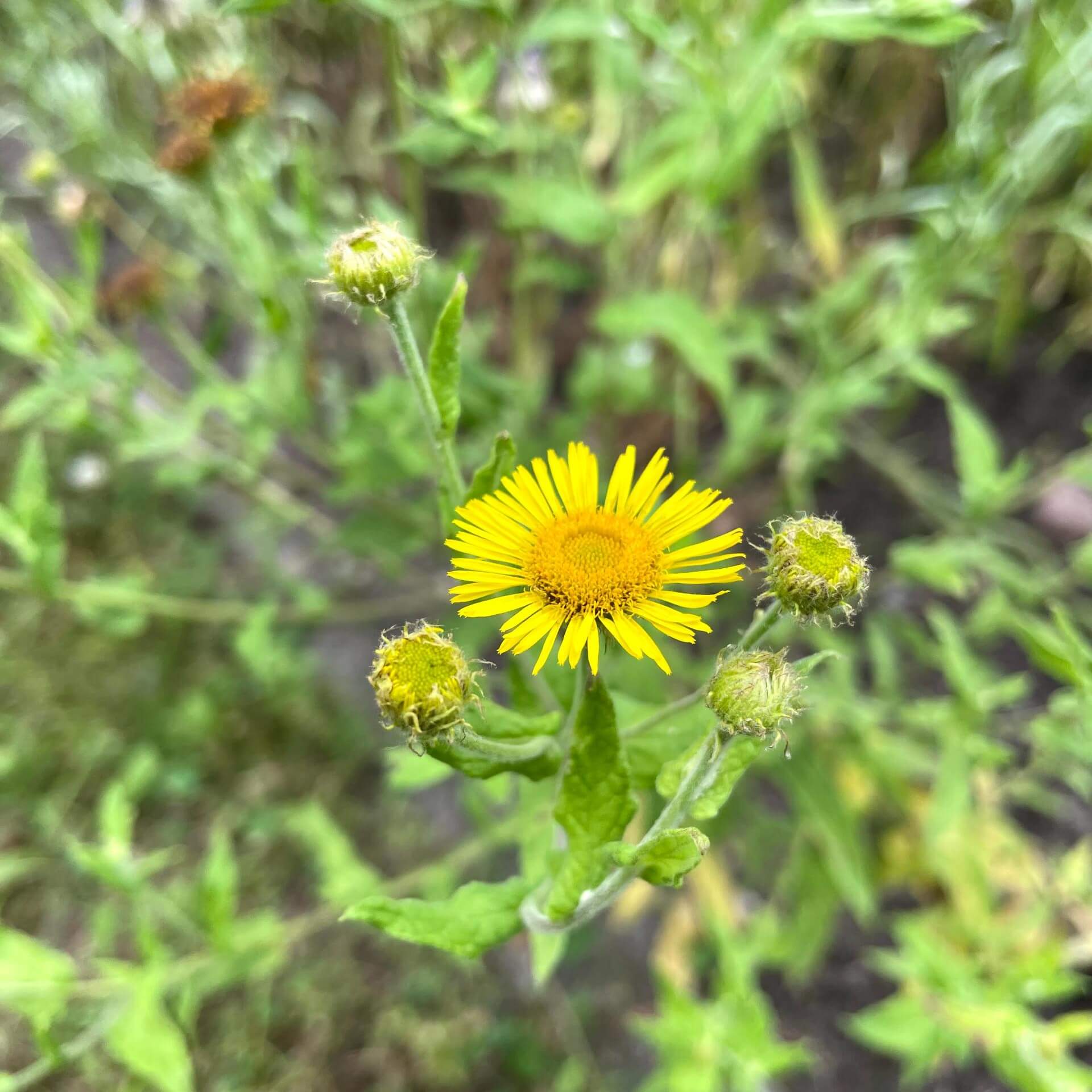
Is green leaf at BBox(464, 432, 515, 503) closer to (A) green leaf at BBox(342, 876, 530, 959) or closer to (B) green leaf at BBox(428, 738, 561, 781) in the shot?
(B) green leaf at BBox(428, 738, 561, 781)

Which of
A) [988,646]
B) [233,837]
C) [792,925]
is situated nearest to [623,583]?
[792,925]

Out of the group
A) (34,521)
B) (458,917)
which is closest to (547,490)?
(458,917)

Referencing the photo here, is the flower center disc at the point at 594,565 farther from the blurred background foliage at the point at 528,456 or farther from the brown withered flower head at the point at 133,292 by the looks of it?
the brown withered flower head at the point at 133,292

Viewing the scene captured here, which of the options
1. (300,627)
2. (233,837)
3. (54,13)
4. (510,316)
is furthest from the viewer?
(510,316)

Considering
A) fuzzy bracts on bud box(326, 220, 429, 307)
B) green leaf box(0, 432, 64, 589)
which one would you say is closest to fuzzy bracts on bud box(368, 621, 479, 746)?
fuzzy bracts on bud box(326, 220, 429, 307)

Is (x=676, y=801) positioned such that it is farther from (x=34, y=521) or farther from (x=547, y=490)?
(x=34, y=521)

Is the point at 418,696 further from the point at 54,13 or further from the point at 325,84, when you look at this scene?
the point at 325,84

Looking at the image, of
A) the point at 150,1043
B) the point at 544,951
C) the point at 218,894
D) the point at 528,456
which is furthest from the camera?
the point at 528,456
